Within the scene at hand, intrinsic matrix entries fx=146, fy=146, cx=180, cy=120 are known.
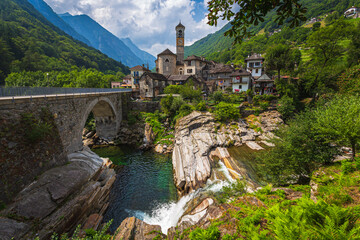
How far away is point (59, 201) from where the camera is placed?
11.4 metres

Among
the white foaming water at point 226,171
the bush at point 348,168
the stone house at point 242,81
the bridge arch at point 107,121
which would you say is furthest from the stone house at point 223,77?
the bush at point 348,168

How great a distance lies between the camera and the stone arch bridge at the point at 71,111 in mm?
11492

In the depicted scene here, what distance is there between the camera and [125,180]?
19.7 metres

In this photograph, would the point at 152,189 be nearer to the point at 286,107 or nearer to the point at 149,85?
the point at 286,107

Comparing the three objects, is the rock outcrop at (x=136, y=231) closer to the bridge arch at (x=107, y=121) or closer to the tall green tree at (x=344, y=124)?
the tall green tree at (x=344, y=124)

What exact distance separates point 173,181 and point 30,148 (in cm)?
1457

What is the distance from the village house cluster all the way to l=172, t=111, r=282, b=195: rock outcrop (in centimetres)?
1304

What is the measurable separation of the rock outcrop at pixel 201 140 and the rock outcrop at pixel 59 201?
8.90 meters

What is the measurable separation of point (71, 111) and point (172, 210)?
1625cm

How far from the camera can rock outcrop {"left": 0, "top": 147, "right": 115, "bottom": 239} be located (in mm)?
9644

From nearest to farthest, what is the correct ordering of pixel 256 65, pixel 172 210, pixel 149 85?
pixel 172 210, pixel 149 85, pixel 256 65

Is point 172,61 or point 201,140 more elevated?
point 172,61

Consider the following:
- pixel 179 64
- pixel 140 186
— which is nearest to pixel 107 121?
pixel 140 186

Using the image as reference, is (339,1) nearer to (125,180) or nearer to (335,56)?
(335,56)
